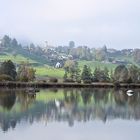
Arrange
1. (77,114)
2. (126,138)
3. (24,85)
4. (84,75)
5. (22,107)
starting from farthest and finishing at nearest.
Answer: (84,75), (24,85), (22,107), (77,114), (126,138)

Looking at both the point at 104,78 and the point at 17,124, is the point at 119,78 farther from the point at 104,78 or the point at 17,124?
the point at 17,124

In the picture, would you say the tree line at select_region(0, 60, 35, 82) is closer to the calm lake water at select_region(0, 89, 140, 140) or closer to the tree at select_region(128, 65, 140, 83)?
the tree at select_region(128, 65, 140, 83)

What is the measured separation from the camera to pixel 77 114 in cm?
6944

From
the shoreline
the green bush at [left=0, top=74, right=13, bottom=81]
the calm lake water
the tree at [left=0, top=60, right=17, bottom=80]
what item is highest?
the tree at [left=0, top=60, right=17, bottom=80]

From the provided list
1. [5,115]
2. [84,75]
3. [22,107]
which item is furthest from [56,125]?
[84,75]

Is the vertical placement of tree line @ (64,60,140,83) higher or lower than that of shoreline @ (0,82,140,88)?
higher

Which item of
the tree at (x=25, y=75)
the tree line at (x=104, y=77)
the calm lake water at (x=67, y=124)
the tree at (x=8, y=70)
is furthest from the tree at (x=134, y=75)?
the calm lake water at (x=67, y=124)

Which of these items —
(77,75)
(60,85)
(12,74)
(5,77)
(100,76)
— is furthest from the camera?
(77,75)

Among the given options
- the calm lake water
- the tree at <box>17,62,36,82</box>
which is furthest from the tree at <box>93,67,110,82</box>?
the calm lake water

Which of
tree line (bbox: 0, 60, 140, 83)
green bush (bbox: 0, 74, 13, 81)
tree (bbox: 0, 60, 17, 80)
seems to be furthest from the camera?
tree line (bbox: 0, 60, 140, 83)

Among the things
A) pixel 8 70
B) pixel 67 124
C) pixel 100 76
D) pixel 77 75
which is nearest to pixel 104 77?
pixel 100 76

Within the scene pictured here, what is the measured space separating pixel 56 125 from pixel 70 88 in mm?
90462

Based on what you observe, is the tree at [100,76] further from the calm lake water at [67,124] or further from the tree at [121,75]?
the calm lake water at [67,124]

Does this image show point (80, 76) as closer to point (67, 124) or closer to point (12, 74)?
point (12, 74)
